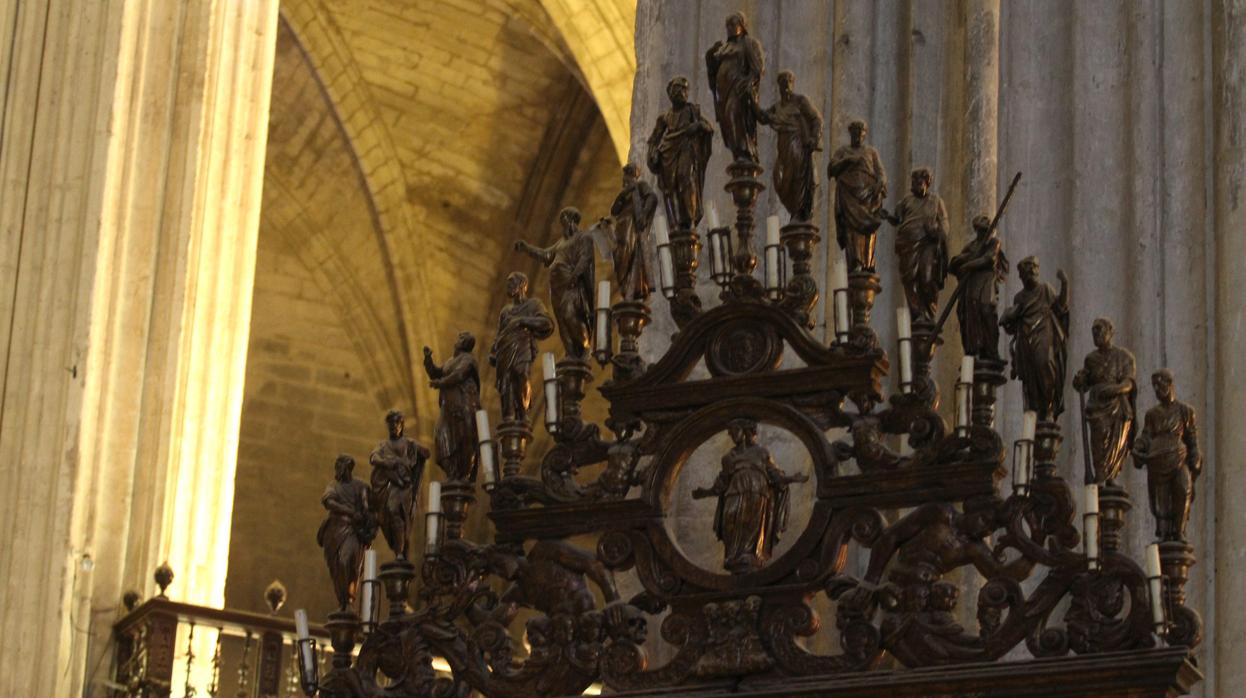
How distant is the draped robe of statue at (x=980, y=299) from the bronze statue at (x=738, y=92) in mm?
614

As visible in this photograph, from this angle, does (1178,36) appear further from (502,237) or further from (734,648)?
(502,237)

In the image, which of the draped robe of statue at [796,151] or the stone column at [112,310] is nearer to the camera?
the draped robe of statue at [796,151]

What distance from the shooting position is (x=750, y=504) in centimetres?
562

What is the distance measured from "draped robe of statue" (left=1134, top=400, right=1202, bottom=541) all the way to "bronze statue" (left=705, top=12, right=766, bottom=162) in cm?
113

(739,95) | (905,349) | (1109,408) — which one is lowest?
(1109,408)

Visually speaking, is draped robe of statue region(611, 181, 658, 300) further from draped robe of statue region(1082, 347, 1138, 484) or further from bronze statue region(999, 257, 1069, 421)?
draped robe of statue region(1082, 347, 1138, 484)

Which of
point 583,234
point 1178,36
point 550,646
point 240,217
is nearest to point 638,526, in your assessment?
point 550,646

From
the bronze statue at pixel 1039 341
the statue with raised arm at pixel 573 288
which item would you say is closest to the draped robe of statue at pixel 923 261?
the bronze statue at pixel 1039 341

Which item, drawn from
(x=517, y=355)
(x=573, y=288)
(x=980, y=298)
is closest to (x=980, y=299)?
(x=980, y=298)

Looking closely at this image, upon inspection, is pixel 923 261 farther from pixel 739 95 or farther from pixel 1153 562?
pixel 1153 562

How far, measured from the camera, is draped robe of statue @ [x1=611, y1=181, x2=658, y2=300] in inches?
236

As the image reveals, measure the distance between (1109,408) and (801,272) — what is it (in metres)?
0.79

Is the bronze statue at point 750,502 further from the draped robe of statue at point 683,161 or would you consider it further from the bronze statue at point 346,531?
the bronze statue at point 346,531

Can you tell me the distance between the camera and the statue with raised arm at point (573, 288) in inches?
→ 238
